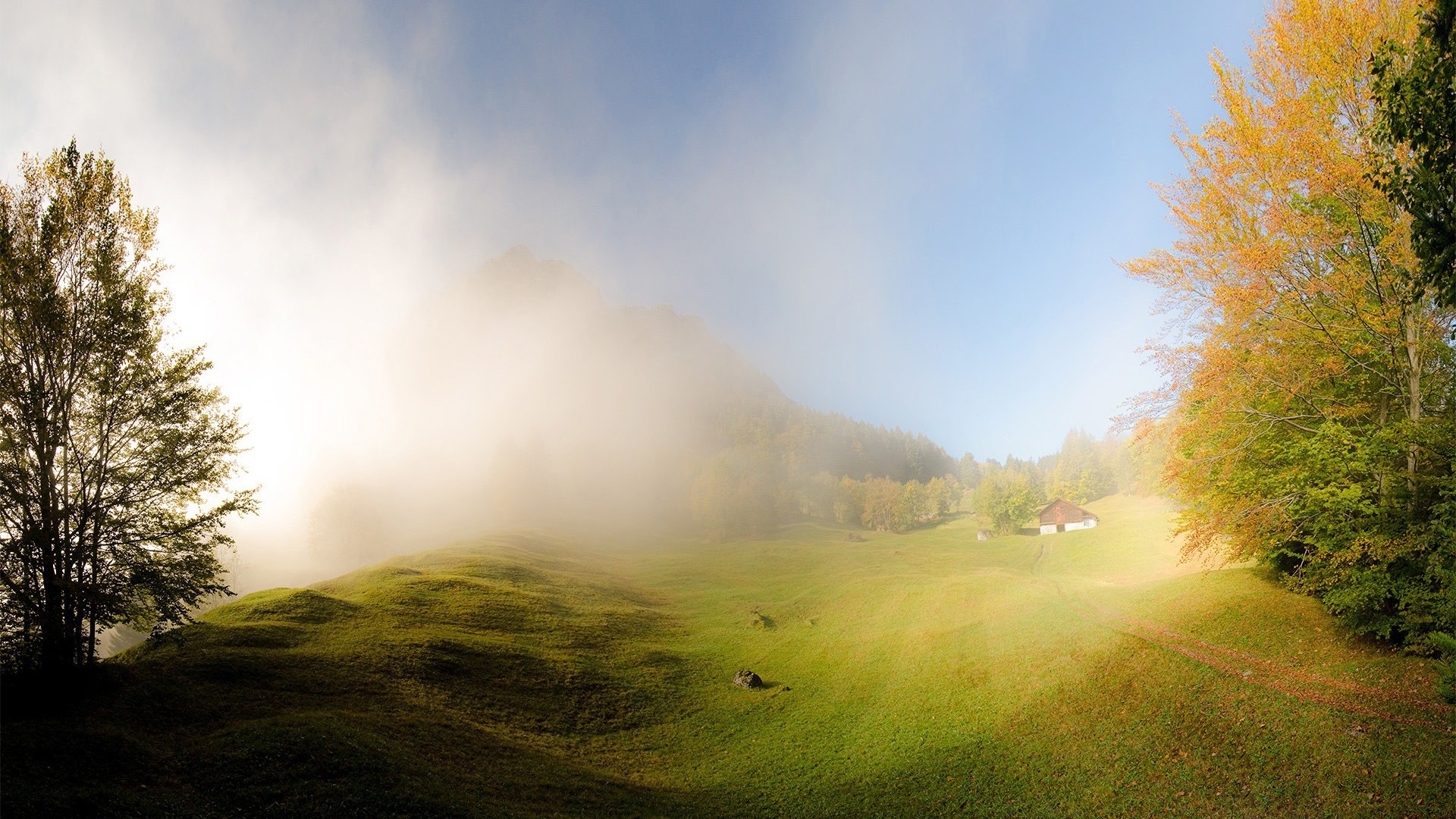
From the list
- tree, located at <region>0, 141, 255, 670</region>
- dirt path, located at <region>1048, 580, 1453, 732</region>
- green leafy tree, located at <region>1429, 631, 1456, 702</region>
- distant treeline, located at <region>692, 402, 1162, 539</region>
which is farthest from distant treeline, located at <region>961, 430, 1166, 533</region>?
tree, located at <region>0, 141, 255, 670</region>

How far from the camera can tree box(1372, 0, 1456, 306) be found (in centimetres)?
1168

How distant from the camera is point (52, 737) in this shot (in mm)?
15547

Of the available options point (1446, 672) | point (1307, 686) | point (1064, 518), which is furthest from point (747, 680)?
point (1064, 518)

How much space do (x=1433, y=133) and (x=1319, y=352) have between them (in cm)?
1293

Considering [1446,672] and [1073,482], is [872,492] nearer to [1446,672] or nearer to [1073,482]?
[1073,482]

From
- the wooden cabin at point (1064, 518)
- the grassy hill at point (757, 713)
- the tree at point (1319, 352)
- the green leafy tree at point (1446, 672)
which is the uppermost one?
the tree at point (1319, 352)

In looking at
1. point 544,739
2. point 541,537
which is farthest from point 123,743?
point 541,537

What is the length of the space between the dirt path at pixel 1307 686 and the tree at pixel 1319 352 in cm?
286

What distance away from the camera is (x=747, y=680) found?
34.1 m

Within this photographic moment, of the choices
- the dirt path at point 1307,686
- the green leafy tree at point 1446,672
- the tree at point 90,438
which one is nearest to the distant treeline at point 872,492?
the dirt path at point 1307,686

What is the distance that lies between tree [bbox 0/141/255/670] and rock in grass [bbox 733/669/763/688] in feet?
91.6

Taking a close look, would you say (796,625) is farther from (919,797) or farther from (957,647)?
(919,797)

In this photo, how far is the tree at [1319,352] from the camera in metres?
17.9

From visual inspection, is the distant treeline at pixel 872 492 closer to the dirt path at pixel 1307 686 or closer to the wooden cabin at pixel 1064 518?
the wooden cabin at pixel 1064 518
